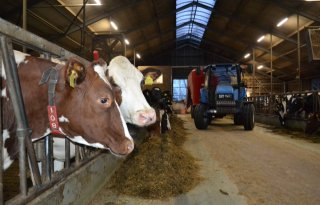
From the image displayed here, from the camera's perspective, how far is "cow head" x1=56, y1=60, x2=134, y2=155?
1921 mm

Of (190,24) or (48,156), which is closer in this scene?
(48,156)

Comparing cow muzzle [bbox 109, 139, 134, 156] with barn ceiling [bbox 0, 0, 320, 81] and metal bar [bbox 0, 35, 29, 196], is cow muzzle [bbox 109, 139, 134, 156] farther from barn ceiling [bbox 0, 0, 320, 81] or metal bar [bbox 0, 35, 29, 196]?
barn ceiling [bbox 0, 0, 320, 81]

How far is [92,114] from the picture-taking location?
1945mm

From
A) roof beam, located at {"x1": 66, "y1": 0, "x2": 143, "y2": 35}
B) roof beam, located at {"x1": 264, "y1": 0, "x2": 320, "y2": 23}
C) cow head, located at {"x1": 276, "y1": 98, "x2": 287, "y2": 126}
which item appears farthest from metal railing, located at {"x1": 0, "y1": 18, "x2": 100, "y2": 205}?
roof beam, located at {"x1": 264, "y1": 0, "x2": 320, "y2": 23}

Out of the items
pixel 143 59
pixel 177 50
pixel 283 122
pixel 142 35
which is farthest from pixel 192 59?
pixel 283 122

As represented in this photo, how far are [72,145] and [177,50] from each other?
29.9 m

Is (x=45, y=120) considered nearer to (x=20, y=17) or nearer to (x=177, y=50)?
(x=20, y=17)

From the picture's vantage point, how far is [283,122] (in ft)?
37.7

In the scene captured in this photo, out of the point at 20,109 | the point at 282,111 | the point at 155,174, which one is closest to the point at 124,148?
the point at 20,109

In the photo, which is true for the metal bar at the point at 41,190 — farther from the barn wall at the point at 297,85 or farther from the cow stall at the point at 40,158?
the barn wall at the point at 297,85

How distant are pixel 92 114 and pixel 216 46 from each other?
27.1 meters

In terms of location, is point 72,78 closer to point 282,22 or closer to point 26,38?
point 26,38

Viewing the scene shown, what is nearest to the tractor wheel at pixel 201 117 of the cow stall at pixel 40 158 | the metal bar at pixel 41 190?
the cow stall at pixel 40 158

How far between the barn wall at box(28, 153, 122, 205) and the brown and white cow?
471 mm
